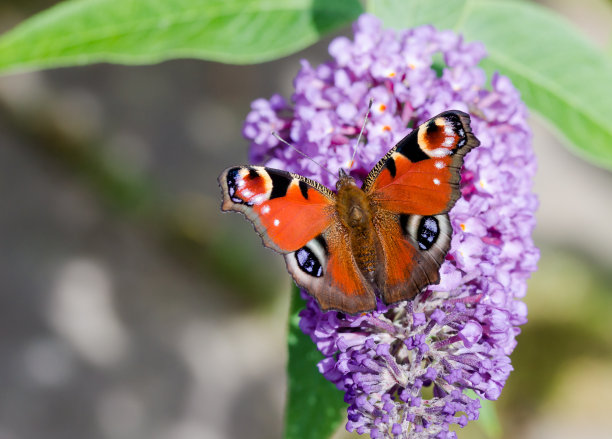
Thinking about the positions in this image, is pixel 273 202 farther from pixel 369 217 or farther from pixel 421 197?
pixel 421 197

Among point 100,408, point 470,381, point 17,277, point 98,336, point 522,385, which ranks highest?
point 470,381

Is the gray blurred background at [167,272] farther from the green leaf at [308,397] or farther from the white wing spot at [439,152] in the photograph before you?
the white wing spot at [439,152]

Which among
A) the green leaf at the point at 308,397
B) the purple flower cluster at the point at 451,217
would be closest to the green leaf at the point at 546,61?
the purple flower cluster at the point at 451,217

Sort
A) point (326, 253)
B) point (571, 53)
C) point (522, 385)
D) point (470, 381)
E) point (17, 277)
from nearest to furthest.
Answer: point (470, 381), point (326, 253), point (571, 53), point (522, 385), point (17, 277)

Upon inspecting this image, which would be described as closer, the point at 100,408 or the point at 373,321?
the point at 373,321

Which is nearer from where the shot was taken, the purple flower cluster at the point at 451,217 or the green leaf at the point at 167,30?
the purple flower cluster at the point at 451,217

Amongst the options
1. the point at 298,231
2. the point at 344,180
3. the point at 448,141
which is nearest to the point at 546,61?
the point at 448,141

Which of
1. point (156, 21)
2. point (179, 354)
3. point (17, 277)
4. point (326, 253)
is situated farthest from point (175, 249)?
point (326, 253)

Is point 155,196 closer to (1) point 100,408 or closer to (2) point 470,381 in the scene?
(1) point 100,408
